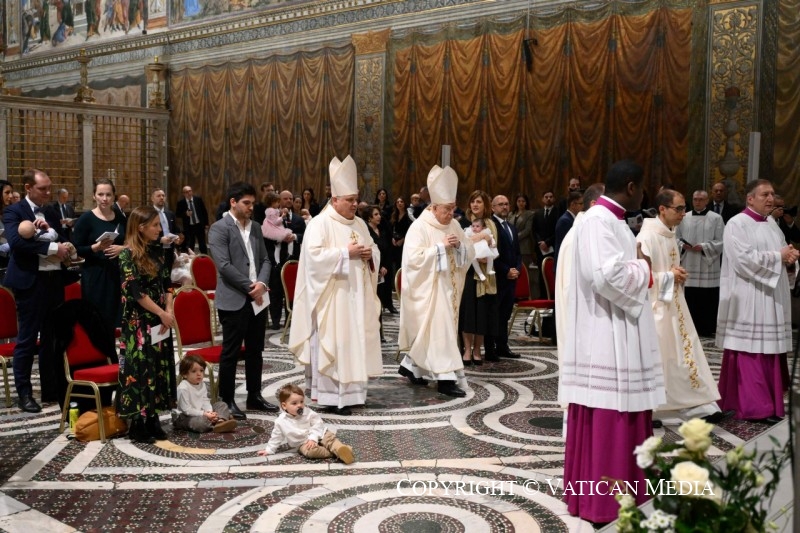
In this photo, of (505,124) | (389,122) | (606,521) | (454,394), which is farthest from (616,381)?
(389,122)

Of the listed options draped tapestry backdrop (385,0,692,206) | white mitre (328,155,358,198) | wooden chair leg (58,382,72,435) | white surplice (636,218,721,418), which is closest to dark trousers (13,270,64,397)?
wooden chair leg (58,382,72,435)

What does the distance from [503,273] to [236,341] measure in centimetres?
329

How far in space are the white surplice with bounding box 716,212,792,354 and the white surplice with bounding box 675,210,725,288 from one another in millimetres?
3965

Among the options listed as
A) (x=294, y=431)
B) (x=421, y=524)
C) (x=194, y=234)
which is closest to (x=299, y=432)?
(x=294, y=431)

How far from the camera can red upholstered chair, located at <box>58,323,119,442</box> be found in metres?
5.48

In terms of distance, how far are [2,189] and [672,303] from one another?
6.28m

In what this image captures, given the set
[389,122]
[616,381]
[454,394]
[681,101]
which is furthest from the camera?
[389,122]

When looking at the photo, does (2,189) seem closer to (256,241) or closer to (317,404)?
(256,241)

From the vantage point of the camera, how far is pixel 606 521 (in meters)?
4.09

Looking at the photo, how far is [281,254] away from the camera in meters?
10.5

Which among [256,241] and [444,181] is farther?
[444,181]

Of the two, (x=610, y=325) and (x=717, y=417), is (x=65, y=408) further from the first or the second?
(x=717, y=417)

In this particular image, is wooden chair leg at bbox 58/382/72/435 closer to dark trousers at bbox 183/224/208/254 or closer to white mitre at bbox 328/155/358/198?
white mitre at bbox 328/155/358/198

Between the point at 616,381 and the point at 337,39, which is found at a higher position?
the point at 337,39
